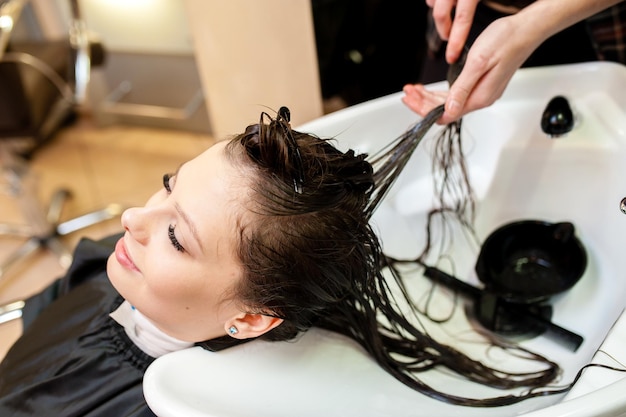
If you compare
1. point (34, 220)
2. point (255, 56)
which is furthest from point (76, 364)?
point (34, 220)

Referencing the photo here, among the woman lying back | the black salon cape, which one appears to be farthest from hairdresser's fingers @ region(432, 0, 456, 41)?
the black salon cape

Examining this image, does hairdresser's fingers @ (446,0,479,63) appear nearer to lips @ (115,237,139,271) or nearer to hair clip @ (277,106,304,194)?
hair clip @ (277,106,304,194)

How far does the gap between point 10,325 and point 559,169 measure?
3.39 ft

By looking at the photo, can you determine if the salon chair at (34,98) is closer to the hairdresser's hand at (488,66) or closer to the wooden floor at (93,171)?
the wooden floor at (93,171)

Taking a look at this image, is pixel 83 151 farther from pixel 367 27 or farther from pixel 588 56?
pixel 588 56

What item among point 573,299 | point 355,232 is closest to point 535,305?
point 573,299

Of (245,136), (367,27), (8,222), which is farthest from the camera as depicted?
(8,222)

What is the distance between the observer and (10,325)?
3.75ft

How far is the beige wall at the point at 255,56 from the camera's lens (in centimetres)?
149

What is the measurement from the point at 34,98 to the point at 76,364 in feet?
3.23

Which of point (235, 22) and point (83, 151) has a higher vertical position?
point (235, 22)

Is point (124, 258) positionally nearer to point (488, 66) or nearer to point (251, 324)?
point (251, 324)

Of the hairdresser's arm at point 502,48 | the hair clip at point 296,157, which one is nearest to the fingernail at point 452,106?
the hairdresser's arm at point 502,48

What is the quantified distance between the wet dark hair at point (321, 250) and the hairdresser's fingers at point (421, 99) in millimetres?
61
